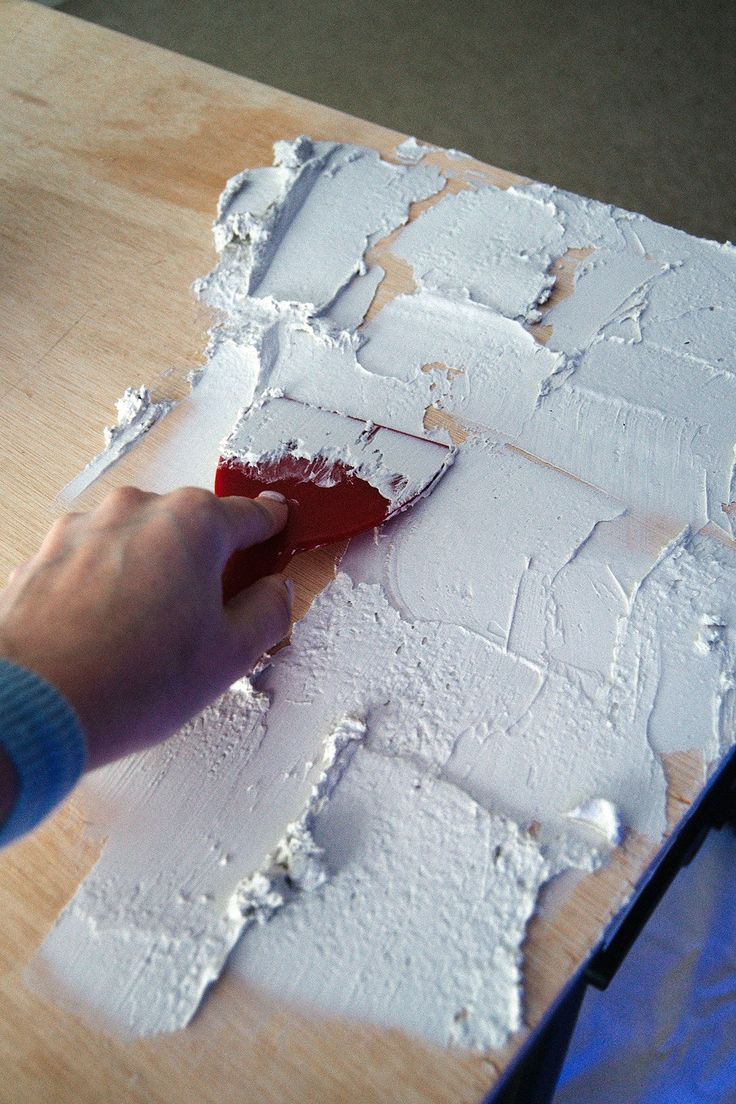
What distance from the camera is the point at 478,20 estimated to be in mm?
2582

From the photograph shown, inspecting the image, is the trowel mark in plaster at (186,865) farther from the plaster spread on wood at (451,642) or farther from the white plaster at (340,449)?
the white plaster at (340,449)

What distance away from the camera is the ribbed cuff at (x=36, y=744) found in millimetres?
536

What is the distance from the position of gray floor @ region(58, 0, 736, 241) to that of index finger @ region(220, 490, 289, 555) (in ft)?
5.71

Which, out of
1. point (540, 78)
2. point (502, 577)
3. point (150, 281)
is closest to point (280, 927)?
point (502, 577)

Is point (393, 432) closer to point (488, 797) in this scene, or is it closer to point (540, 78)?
point (488, 797)

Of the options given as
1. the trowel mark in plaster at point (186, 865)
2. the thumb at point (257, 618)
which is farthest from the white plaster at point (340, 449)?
the trowel mark in plaster at point (186, 865)

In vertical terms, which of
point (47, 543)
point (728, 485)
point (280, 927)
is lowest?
point (280, 927)

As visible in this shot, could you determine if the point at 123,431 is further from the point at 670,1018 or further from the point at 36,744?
the point at 670,1018

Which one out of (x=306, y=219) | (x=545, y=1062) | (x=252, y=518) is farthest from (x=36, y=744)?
(x=306, y=219)

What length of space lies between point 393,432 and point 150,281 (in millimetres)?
379

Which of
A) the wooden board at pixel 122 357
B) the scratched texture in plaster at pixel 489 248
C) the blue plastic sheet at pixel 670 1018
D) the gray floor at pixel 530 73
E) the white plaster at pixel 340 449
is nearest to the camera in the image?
the wooden board at pixel 122 357

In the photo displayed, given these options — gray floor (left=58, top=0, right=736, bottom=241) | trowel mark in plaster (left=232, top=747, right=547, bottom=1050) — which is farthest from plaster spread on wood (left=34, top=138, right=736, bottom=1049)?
gray floor (left=58, top=0, right=736, bottom=241)

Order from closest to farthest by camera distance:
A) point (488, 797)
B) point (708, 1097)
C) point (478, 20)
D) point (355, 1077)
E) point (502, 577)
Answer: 1. point (355, 1077)
2. point (488, 797)
3. point (502, 577)
4. point (708, 1097)
5. point (478, 20)

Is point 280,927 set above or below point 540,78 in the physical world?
below
